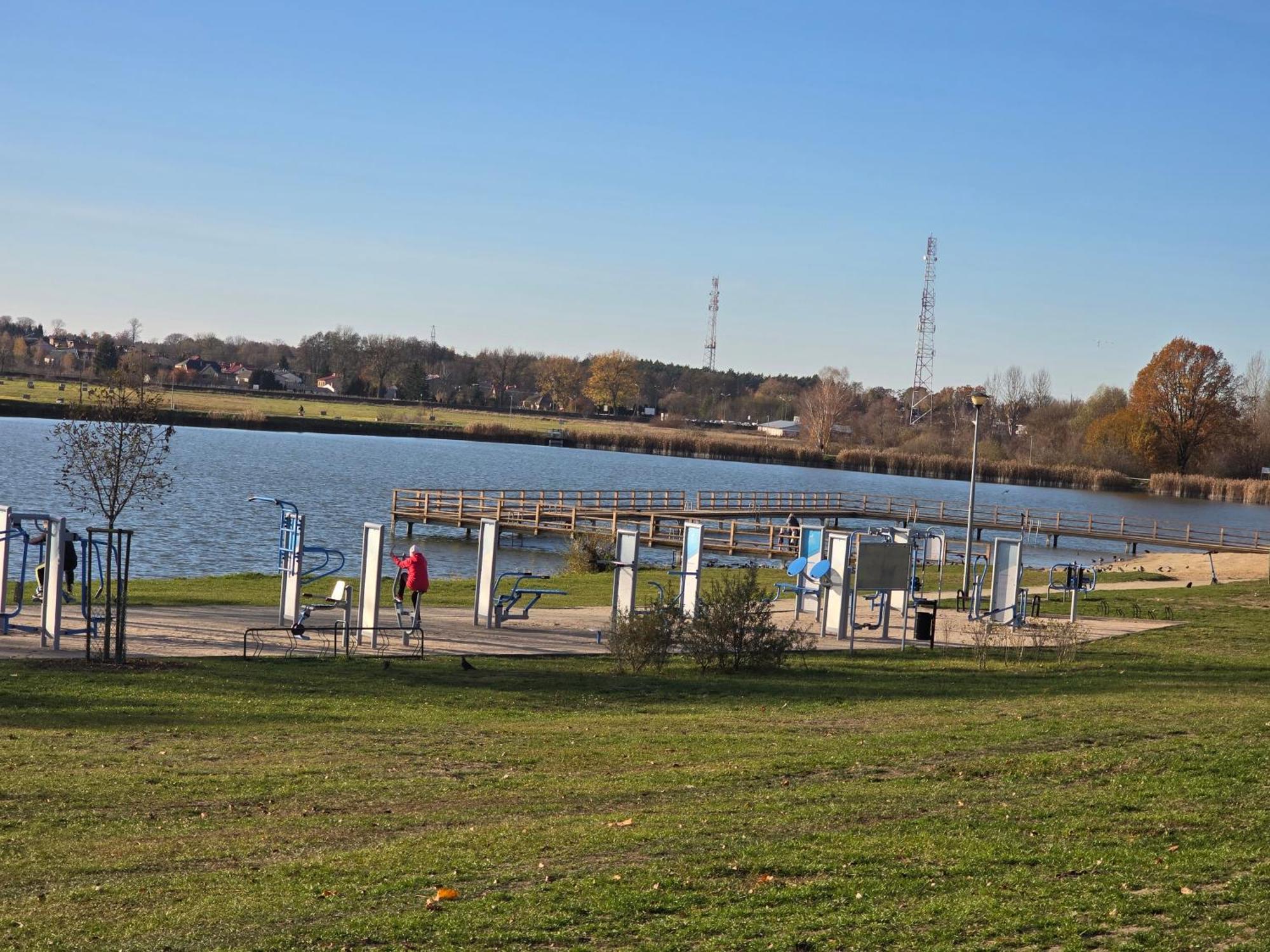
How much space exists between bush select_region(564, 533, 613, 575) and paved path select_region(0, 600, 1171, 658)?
45.5ft

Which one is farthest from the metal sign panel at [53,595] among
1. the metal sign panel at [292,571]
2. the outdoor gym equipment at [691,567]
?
the outdoor gym equipment at [691,567]

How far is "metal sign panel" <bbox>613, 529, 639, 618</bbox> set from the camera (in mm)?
21516

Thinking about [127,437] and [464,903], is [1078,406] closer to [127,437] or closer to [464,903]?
[127,437]

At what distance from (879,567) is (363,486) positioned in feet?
186

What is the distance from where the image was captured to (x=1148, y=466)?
10969 cm

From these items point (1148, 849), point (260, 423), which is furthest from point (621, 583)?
point (260, 423)

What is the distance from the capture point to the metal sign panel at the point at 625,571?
21.5m

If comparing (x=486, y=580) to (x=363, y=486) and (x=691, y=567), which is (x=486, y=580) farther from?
(x=363, y=486)

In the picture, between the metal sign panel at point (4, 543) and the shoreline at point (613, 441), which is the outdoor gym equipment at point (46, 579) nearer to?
the metal sign panel at point (4, 543)

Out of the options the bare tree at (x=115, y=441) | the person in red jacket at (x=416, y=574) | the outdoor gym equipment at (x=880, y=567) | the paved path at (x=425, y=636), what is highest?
the bare tree at (x=115, y=441)

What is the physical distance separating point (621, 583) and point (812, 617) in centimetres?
503

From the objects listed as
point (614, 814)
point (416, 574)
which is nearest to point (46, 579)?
point (416, 574)

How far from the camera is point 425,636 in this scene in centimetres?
2025

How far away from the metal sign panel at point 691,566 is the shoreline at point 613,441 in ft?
305
